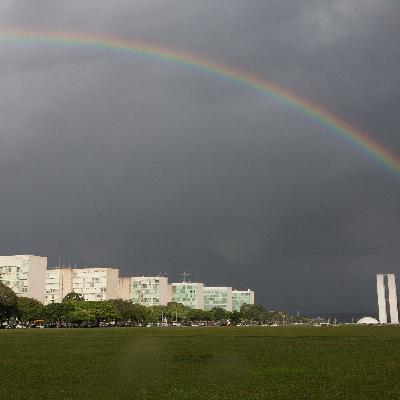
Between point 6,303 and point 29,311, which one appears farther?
point 29,311

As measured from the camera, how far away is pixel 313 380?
22766mm

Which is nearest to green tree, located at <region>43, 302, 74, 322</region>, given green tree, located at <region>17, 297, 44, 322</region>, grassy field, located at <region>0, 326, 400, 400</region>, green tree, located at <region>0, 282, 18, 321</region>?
green tree, located at <region>17, 297, 44, 322</region>

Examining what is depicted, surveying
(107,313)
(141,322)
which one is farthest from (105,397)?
(141,322)

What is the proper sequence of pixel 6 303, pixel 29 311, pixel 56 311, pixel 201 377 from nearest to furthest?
1. pixel 201 377
2. pixel 6 303
3. pixel 29 311
4. pixel 56 311

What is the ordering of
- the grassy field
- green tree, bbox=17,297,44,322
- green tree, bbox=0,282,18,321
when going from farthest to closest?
green tree, bbox=17,297,44,322, green tree, bbox=0,282,18,321, the grassy field

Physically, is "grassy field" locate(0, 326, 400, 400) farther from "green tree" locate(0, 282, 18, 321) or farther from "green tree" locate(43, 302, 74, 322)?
"green tree" locate(43, 302, 74, 322)

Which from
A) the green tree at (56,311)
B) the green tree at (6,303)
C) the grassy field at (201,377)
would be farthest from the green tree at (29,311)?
the grassy field at (201,377)

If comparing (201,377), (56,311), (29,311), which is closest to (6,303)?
(29,311)

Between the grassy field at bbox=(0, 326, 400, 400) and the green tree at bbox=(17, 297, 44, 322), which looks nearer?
the grassy field at bbox=(0, 326, 400, 400)

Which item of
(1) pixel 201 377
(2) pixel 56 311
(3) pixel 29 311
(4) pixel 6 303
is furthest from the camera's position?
(2) pixel 56 311

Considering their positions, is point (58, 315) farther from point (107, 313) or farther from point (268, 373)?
point (268, 373)

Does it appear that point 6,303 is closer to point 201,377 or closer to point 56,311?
point 56,311

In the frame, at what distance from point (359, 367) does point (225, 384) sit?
8.50 meters

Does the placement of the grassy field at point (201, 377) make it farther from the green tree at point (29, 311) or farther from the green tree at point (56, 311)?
the green tree at point (29, 311)
